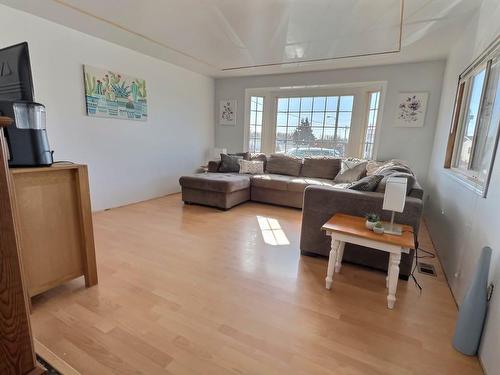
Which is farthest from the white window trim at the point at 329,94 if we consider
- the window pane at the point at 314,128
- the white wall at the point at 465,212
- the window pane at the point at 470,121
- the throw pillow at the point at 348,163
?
the window pane at the point at 470,121

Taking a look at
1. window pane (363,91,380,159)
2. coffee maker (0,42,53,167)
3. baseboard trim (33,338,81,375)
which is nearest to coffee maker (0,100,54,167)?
coffee maker (0,42,53,167)

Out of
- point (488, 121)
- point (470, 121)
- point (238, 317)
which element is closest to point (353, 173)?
point (470, 121)

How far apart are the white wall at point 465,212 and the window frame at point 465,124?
0.23 ft

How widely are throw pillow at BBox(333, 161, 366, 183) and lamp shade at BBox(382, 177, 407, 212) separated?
222cm

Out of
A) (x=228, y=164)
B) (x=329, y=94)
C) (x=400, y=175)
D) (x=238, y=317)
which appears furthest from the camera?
(x=329, y=94)

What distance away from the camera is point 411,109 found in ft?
13.0

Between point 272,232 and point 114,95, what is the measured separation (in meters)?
2.86

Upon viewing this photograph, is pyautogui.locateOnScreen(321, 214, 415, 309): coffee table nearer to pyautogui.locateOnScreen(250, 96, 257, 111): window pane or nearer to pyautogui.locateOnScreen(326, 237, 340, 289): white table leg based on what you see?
pyautogui.locateOnScreen(326, 237, 340, 289): white table leg

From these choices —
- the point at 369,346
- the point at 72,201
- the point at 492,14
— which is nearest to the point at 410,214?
the point at 369,346

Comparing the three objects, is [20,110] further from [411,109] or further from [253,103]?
[411,109]

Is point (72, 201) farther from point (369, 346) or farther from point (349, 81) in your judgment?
point (349, 81)

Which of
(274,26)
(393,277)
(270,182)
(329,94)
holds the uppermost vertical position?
(274,26)

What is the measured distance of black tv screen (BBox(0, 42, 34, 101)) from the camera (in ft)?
4.53

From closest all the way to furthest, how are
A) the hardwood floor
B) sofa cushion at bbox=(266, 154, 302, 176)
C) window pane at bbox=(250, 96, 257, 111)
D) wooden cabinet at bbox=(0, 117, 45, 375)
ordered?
wooden cabinet at bbox=(0, 117, 45, 375) → the hardwood floor → sofa cushion at bbox=(266, 154, 302, 176) → window pane at bbox=(250, 96, 257, 111)
